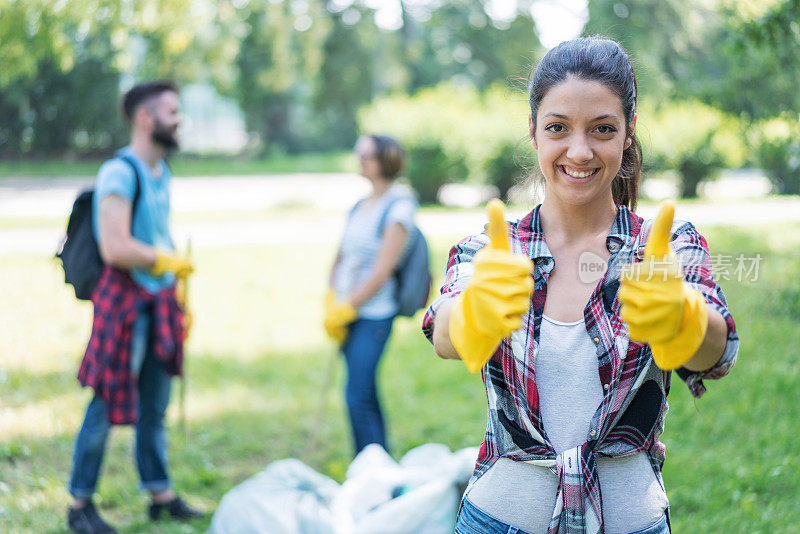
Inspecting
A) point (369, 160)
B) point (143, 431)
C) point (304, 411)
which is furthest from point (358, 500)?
point (304, 411)

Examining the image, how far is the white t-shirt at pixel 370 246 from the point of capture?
384 cm

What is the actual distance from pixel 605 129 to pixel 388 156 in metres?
2.53

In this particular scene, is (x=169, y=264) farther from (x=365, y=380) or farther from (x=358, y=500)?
(x=358, y=500)

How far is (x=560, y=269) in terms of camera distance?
1.55 metres

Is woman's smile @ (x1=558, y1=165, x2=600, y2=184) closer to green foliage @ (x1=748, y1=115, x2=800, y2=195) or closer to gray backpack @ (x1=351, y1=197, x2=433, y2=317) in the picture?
gray backpack @ (x1=351, y1=197, x2=433, y2=317)

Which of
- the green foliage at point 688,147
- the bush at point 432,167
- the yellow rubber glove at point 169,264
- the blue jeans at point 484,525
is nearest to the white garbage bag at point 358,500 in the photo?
the yellow rubber glove at point 169,264

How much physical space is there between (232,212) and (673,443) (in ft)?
34.7

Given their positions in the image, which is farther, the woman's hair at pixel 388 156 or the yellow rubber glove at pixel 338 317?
the woman's hair at pixel 388 156

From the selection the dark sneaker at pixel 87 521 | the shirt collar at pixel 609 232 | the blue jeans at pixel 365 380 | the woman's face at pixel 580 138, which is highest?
the woman's face at pixel 580 138

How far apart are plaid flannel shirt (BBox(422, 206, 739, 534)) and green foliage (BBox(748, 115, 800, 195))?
291cm

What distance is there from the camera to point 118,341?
3.39m

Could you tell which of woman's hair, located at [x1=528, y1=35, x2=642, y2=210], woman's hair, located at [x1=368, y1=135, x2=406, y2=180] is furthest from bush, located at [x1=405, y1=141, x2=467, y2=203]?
woman's hair, located at [x1=528, y1=35, x2=642, y2=210]

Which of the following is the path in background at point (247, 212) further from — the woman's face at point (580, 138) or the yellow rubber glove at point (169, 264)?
the woman's face at point (580, 138)

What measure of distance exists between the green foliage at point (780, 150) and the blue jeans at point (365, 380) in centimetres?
217
